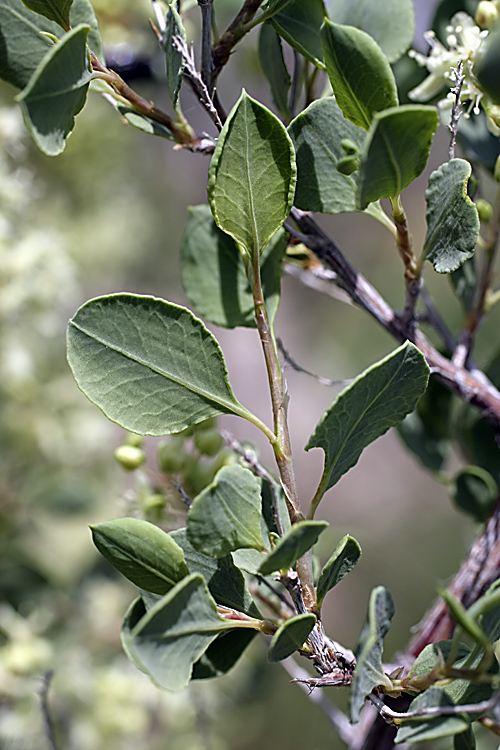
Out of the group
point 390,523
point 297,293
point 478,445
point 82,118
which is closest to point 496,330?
point 390,523

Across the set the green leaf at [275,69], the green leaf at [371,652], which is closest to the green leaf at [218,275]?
the green leaf at [275,69]

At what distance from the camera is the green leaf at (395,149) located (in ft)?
0.84

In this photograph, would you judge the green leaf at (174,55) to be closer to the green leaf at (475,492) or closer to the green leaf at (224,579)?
the green leaf at (224,579)

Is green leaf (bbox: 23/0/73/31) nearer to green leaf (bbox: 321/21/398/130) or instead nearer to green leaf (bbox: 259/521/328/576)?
green leaf (bbox: 321/21/398/130)

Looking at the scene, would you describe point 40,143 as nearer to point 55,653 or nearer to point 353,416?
point 353,416

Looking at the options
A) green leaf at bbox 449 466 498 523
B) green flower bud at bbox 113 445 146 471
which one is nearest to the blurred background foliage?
green flower bud at bbox 113 445 146 471

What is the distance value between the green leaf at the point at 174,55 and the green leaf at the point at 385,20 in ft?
0.52

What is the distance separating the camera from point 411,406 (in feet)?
1.05

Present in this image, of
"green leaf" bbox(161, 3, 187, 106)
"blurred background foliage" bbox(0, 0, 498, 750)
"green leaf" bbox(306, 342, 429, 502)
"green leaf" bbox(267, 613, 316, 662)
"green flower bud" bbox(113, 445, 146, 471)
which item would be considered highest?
"green leaf" bbox(161, 3, 187, 106)

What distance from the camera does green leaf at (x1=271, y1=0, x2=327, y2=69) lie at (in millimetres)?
354

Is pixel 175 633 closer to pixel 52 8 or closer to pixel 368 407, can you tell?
pixel 368 407

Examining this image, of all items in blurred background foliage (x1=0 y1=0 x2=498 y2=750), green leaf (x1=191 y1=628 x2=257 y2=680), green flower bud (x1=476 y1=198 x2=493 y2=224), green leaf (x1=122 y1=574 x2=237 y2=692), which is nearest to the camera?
green leaf (x1=122 y1=574 x2=237 y2=692)

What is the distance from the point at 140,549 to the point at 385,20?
37 cm

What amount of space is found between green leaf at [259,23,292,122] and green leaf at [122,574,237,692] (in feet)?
1.01
